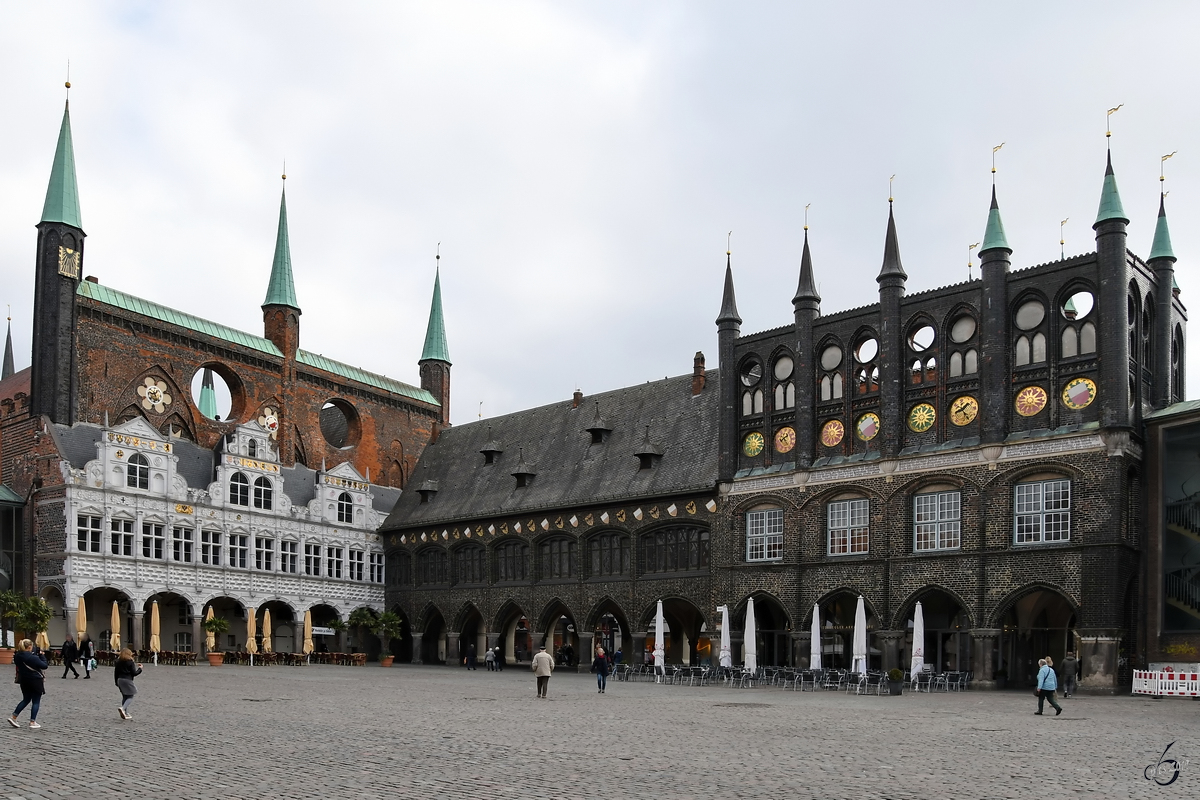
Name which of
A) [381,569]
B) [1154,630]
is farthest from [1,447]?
[1154,630]

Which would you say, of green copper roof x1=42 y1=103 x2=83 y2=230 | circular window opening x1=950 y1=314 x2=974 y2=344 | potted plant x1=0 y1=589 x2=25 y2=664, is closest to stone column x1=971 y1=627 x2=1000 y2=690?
circular window opening x1=950 y1=314 x2=974 y2=344

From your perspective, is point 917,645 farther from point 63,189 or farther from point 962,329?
point 63,189

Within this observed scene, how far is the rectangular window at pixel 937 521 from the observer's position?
42.0m

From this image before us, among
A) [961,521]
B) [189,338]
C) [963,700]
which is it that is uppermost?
[189,338]

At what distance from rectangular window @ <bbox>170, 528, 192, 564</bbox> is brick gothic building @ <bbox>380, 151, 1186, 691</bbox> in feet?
46.1

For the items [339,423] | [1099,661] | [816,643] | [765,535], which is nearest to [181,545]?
[339,423]

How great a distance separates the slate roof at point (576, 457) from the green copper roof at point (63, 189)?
879 inches

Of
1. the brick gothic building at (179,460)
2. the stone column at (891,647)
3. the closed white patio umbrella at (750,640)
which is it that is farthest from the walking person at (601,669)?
the brick gothic building at (179,460)

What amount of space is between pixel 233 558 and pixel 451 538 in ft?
34.8

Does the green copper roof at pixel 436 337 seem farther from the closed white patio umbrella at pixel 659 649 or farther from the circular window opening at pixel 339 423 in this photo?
the closed white patio umbrella at pixel 659 649

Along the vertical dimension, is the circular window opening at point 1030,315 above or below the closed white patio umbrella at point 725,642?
above

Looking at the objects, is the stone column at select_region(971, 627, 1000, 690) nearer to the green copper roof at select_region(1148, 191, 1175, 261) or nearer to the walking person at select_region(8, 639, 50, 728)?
the green copper roof at select_region(1148, 191, 1175, 261)

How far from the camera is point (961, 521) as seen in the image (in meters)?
41.8

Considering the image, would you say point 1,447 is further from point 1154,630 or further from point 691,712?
point 1154,630
